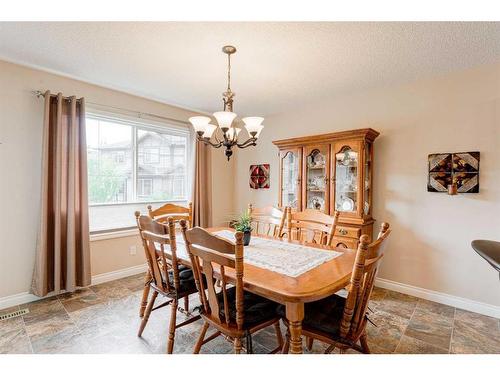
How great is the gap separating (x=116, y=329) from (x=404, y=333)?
7.92 ft

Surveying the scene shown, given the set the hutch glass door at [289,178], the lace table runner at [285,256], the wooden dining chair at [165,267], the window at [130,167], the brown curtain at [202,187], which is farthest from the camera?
the brown curtain at [202,187]

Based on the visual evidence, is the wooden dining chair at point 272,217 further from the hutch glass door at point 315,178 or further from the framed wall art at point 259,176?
the framed wall art at point 259,176

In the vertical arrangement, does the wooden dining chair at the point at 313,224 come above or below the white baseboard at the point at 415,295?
above

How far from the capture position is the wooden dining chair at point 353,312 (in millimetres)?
1306

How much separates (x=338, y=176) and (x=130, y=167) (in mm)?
2733

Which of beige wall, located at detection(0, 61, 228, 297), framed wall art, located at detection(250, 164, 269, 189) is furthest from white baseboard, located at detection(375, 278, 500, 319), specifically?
beige wall, located at detection(0, 61, 228, 297)

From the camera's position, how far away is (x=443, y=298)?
2744 mm

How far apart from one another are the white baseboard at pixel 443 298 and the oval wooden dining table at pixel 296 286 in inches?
72.4

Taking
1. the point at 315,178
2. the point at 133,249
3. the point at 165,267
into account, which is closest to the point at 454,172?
the point at 315,178

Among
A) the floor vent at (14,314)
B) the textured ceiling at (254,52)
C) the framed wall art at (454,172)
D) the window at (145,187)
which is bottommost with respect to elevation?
the floor vent at (14,314)

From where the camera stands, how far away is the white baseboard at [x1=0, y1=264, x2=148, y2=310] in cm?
257

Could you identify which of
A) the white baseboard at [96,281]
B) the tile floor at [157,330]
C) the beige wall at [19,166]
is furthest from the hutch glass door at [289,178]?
the beige wall at [19,166]

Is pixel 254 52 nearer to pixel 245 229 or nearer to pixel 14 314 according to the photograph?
pixel 245 229
